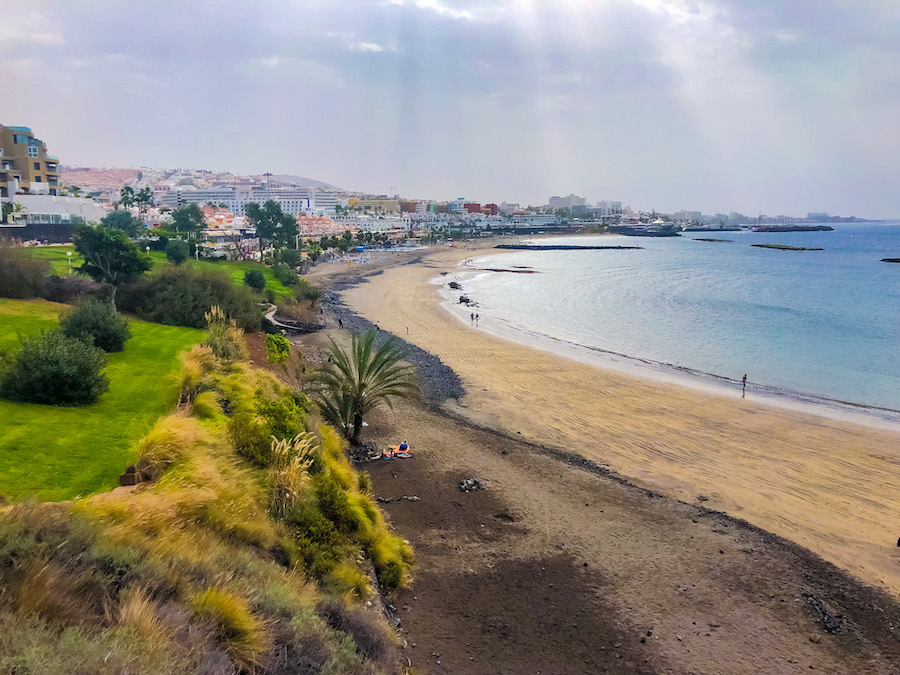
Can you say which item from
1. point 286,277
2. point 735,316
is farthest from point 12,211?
point 735,316

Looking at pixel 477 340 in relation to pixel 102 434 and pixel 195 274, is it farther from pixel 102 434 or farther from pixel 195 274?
pixel 102 434

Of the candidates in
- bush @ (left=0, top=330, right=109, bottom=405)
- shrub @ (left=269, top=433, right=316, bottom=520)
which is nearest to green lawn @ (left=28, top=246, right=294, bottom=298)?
bush @ (left=0, top=330, right=109, bottom=405)

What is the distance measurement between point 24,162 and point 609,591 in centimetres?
5933

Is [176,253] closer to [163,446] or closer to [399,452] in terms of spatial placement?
[399,452]

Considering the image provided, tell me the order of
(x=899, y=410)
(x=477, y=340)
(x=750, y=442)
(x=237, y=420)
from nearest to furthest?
(x=237, y=420), (x=750, y=442), (x=899, y=410), (x=477, y=340)

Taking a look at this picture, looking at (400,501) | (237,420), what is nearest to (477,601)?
(400,501)

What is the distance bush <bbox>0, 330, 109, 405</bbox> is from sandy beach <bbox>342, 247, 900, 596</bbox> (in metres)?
10.3

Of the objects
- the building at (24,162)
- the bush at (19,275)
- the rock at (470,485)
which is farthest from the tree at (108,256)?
the building at (24,162)

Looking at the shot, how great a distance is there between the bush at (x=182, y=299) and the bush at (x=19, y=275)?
2347 mm

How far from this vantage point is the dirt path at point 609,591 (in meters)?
7.09

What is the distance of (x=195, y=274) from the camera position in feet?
68.3

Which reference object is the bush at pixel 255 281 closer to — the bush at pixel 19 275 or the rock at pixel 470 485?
the bush at pixel 19 275

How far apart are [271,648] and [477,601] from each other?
171 inches

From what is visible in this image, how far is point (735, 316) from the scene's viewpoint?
41.3 meters
